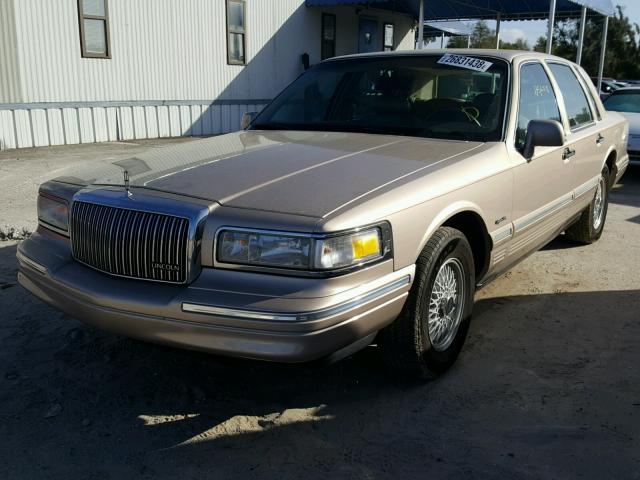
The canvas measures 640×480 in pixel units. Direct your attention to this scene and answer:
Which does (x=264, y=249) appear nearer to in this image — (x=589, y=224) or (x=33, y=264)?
(x=33, y=264)

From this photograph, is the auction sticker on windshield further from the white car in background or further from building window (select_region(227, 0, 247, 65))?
building window (select_region(227, 0, 247, 65))

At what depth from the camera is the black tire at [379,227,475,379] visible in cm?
311

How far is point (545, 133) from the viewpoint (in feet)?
12.9

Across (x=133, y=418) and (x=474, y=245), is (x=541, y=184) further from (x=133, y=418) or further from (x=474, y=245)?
(x=133, y=418)

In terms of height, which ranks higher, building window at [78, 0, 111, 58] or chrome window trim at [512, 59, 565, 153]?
building window at [78, 0, 111, 58]

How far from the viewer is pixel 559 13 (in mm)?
21812

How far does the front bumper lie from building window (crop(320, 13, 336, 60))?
1705cm

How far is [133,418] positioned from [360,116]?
2.44 metres

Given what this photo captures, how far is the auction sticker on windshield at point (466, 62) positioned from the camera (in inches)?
170

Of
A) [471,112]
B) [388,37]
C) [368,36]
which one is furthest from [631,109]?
[388,37]

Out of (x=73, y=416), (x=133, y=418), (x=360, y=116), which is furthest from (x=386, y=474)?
(x=360, y=116)

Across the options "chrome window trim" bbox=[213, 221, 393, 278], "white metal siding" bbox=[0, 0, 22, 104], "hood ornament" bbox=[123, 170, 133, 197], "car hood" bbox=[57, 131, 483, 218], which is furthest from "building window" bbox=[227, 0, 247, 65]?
"chrome window trim" bbox=[213, 221, 393, 278]

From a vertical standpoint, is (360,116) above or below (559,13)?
below

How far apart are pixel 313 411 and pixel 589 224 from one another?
13.4ft
